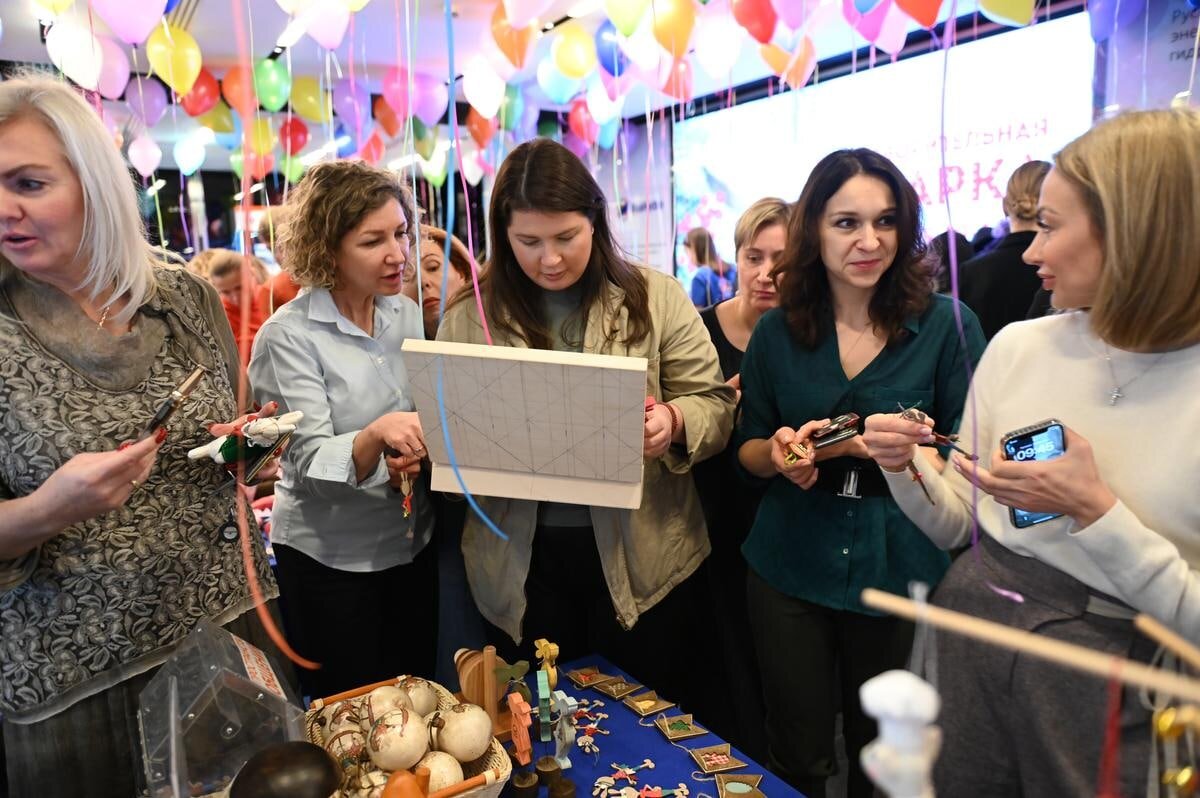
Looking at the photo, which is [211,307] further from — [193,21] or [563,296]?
[193,21]

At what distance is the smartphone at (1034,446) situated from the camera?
853 millimetres

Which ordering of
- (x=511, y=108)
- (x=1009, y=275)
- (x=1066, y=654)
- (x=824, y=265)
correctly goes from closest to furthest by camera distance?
(x=1066, y=654) → (x=824, y=265) → (x=1009, y=275) → (x=511, y=108)

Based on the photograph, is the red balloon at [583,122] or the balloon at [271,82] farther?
the red balloon at [583,122]

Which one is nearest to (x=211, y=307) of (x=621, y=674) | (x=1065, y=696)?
(x=621, y=674)

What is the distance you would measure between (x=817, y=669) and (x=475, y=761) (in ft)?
2.12

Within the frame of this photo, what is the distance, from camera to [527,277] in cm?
143

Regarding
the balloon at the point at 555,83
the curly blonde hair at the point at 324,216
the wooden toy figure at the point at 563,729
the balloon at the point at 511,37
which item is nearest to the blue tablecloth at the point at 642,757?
the wooden toy figure at the point at 563,729

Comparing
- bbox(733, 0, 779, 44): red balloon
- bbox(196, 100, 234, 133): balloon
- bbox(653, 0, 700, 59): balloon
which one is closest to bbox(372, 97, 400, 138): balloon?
bbox(196, 100, 234, 133): balloon

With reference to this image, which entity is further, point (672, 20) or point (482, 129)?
point (482, 129)

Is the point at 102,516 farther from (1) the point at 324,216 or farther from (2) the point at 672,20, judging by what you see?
(2) the point at 672,20

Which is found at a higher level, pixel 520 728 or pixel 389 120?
pixel 389 120

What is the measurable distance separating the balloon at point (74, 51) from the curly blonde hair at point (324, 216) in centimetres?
261

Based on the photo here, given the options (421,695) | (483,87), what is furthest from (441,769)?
(483,87)

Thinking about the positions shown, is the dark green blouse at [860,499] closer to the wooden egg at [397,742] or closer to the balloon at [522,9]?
the wooden egg at [397,742]
